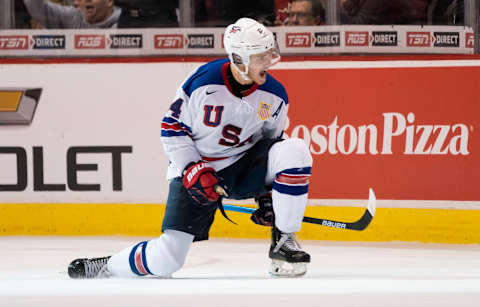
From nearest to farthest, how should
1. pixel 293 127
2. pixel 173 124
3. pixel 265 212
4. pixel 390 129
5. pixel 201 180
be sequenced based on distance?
pixel 201 180, pixel 173 124, pixel 265 212, pixel 390 129, pixel 293 127

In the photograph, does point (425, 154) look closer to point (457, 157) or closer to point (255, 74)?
point (457, 157)

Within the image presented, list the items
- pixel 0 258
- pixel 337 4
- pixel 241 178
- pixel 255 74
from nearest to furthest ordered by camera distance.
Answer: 1. pixel 255 74
2. pixel 241 178
3. pixel 0 258
4. pixel 337 4

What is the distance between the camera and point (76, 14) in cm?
429

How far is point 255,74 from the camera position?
8.21 feet

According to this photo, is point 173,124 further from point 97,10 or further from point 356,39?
point 97,10

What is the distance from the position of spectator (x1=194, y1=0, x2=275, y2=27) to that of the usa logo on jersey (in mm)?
1653

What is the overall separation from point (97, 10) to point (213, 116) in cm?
202

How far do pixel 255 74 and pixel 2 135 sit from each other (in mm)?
2268

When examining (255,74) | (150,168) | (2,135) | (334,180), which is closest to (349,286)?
(255,74)

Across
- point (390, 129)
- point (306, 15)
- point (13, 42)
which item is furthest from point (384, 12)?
point (13, 42)

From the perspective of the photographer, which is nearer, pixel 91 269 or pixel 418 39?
pixel 91 269

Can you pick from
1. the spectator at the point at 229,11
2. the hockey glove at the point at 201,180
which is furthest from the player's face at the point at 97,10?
the hockey glove at the point at 201,180

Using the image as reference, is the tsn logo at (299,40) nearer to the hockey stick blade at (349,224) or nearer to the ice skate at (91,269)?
the hockey stick blade at (349,224)

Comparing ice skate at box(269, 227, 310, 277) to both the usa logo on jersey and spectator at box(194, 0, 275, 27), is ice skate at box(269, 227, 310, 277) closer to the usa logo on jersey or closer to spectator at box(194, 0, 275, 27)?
the usa logo on jersey
